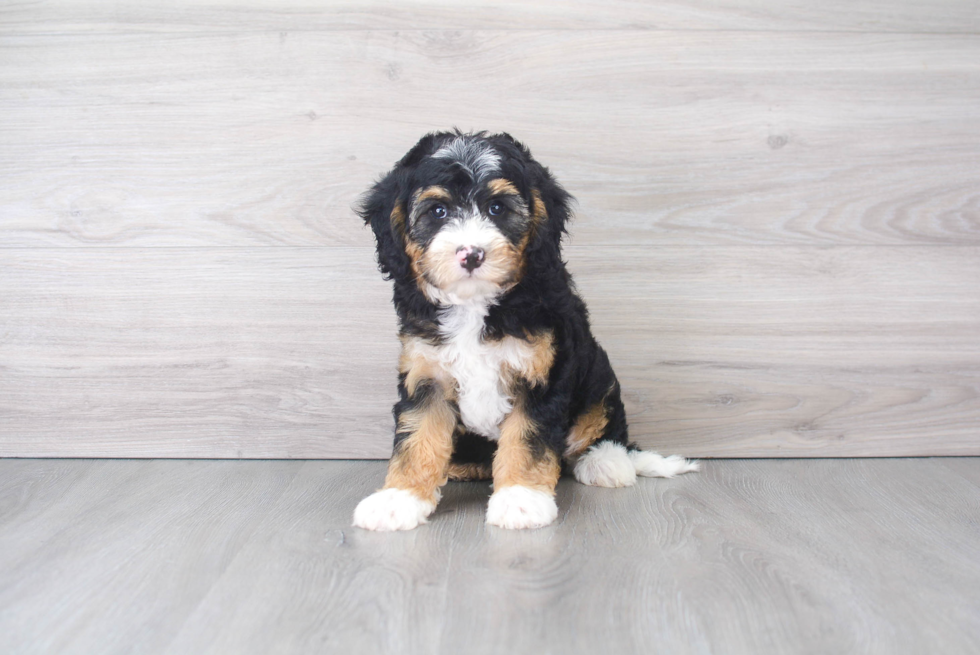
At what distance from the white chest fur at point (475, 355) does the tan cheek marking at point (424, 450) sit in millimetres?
94

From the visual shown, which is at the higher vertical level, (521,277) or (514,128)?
(514,128)

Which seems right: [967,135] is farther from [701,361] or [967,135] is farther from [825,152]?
[701,361]

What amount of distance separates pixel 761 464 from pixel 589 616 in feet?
4.34

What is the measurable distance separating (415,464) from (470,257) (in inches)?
22.3

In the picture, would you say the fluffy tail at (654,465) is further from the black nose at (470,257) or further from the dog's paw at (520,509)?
the black nose at (470,257)

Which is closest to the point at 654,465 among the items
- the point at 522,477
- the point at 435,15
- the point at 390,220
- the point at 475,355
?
the point at 522,477

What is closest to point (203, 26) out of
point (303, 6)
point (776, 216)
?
point (303, 6)

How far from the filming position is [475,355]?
1963mm

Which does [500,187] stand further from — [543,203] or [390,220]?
[390,220]

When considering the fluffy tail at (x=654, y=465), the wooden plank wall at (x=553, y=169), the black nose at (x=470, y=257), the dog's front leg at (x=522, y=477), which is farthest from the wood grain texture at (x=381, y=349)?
the black nose at (x=470, y=257)

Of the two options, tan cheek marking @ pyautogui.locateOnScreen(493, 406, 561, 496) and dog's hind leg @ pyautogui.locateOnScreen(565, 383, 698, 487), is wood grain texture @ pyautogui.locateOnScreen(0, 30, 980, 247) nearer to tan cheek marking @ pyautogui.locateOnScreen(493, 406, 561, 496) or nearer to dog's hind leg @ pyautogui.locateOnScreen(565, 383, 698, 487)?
dog's hind leg @ pyautogui.locateOnScreen(565, 383, 698, 487)

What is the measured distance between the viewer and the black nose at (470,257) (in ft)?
5.75

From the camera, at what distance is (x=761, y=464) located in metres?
2.58

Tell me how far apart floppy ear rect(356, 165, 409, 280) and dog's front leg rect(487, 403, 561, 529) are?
0.47 meters
